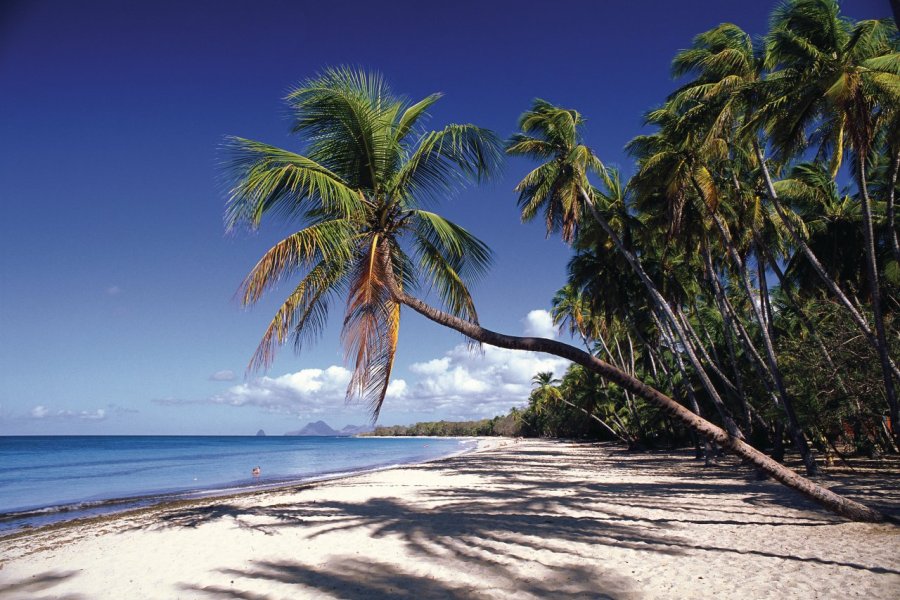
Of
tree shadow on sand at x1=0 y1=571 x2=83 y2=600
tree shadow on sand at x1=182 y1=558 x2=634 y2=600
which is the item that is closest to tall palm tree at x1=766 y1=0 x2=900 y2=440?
tree shadow on sand at x1=182 y1=558 x2=634 y2=600

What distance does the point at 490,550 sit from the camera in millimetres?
6199

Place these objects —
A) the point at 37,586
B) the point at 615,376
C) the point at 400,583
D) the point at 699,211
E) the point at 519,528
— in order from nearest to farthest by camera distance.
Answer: the point at 615,376
the point at 400,583
the point at 37,586
the point at 519,528
the point at 699,211

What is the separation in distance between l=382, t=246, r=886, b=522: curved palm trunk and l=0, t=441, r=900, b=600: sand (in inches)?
39.6

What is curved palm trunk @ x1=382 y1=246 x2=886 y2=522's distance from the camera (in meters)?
4.83

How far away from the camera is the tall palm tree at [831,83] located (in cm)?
763

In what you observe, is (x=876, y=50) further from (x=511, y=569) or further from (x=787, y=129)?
(x=511, y=569)

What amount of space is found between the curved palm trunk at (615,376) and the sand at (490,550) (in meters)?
1.01

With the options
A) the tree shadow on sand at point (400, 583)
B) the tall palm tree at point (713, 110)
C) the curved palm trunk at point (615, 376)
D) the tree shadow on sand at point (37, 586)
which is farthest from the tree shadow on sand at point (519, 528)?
the tall palm tree at point (713, 110)

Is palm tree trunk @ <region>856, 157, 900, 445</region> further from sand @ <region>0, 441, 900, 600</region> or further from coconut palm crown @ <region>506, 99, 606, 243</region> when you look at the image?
coconut palm crown @ <region>506, 99, 606, 243</region>

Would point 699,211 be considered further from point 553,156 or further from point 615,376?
point 615,376

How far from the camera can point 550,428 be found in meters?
64.0

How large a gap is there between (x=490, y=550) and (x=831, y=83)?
28.1 ft

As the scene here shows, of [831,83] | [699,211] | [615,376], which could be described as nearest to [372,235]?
[615,376]

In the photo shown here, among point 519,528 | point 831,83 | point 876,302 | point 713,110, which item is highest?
point 713,110
